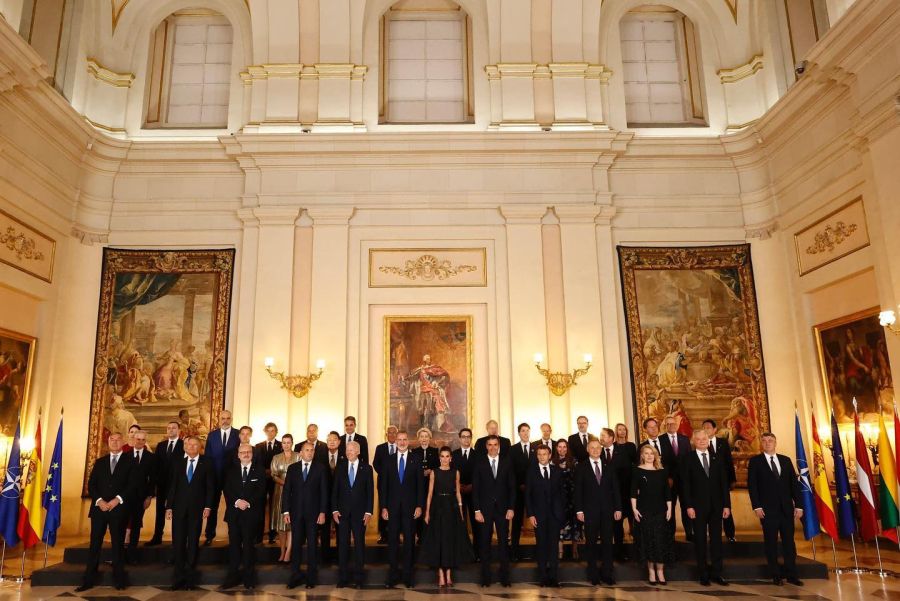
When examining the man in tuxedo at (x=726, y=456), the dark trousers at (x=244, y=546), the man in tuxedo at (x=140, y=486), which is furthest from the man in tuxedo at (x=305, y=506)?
the man in tuxedo at (x=726, y=456)

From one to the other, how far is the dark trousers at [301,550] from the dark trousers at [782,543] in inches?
190

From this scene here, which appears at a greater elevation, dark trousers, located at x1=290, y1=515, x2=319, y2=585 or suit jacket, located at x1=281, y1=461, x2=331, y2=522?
suit jacket, located at x1=281, y1=461, x2=331, y2=522

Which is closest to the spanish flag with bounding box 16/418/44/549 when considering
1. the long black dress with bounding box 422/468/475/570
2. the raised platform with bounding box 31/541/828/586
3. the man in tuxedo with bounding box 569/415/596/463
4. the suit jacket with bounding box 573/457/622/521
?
the raised platform with bounding box 31/541/828/586

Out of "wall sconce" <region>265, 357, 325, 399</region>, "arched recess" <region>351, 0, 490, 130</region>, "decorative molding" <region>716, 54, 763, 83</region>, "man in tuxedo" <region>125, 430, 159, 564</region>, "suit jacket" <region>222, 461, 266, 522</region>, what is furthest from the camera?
"decorative molding" <region>716, 54, 763, 83</region>

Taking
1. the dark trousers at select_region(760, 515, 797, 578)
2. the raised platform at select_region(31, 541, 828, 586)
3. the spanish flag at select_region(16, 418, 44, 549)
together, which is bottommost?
the raised platform at select_region(31, 541, 828, 586)

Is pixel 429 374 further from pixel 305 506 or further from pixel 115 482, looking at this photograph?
pixel 115 482

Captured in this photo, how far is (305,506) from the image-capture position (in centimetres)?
745

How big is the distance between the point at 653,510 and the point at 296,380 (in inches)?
227

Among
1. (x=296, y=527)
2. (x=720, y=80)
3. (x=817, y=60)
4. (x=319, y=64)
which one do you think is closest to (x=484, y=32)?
(x=319, y=64)

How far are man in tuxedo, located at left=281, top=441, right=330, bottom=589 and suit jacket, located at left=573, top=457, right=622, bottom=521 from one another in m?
2.80

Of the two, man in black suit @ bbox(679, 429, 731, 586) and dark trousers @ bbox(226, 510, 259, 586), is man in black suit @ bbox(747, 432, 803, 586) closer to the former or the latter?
man in black suit @ bbox(679, 429, 731, 586)

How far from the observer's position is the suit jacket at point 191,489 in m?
7.34

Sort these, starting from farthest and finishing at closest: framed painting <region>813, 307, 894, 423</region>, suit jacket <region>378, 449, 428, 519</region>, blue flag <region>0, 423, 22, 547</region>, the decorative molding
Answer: the decorative molding
framed painting <region>813, 307, 894, 423</region>
blue flag <region>0, 423, 22, 547</region>
suit jacket <region>378, 449, 428, 519</region>

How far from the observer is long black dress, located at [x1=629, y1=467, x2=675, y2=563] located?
733 centimetres
